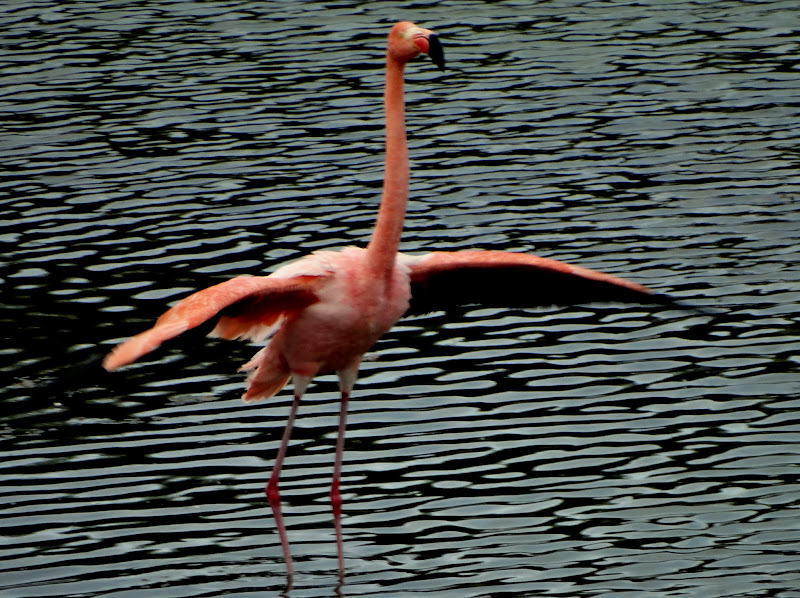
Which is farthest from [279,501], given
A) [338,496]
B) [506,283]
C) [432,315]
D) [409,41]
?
[432,315]

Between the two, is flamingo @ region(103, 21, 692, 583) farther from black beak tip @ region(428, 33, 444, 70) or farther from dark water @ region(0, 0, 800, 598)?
dark water @ region(0, 0, 800, 598)

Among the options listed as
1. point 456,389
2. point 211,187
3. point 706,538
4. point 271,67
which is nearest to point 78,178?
point 211,187

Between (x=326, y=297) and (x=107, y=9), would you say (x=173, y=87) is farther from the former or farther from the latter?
(x=326, y=297)

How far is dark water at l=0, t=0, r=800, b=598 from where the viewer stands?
6.95 m

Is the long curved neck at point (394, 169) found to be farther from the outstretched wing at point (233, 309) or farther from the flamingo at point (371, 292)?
the outstretched wing at point (233, 309)

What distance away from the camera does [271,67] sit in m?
16.5

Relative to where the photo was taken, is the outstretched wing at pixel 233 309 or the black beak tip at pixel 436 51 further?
the black beak tip at pixel 436 51

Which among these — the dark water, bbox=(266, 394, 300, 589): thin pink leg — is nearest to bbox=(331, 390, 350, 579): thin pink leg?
the dark water

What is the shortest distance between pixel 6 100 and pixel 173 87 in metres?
1.80

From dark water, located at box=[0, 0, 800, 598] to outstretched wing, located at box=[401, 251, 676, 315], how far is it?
0.85m

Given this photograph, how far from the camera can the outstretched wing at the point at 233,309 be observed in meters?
5.55

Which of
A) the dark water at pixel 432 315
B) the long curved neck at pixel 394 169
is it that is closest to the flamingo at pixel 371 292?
the long curved neck at pixel 394 169

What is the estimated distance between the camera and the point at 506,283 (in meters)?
7.55

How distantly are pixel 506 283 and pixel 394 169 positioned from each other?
1.16 metres
